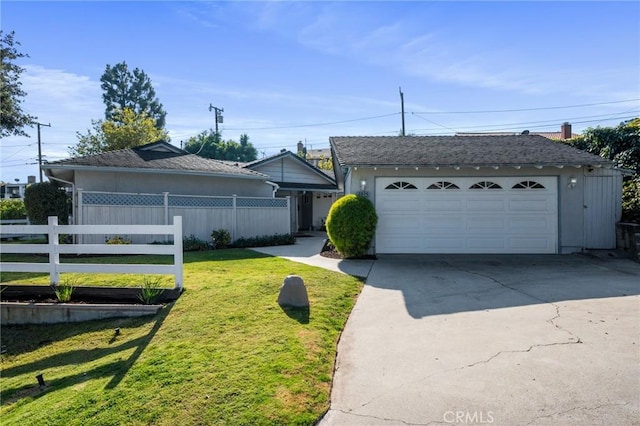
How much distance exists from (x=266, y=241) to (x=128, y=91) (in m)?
45.8

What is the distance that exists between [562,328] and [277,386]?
3862 millimetres

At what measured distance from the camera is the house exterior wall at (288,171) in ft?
63.9

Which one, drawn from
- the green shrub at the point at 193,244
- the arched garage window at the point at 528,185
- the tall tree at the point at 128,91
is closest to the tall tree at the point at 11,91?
the green shrub at the point at 193,244

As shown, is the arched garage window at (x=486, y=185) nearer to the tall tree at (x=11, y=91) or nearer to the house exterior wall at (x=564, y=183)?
the house exterior wall at (x=564, y=183)

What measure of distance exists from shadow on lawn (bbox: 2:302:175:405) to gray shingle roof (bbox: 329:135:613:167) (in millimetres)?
7287

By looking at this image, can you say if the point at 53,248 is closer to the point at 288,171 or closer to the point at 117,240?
the point at 117,240

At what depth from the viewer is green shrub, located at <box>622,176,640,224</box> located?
10938 mm

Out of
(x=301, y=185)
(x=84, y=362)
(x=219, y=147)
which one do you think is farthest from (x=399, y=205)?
(x=219, y=147)

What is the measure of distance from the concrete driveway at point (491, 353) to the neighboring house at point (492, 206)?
11.0ft

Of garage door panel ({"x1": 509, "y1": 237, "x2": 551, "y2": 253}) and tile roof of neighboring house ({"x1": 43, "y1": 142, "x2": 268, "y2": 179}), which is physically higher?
tile roof of neighboring house ({"x1": 43, "y1": 142, "x2": 268, "y2": 179})

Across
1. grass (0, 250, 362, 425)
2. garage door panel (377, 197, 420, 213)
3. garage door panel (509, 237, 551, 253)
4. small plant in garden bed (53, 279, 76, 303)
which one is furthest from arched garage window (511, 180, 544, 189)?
small plant in garden bed (53, 279, 76, 303)

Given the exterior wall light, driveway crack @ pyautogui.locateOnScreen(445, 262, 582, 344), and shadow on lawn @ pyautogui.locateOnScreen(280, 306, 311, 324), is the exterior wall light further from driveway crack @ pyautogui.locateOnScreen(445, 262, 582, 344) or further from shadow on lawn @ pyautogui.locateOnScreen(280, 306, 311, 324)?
shadow on lawn @ pyautogui.locateOnScreen(280, 306, 311, 324)

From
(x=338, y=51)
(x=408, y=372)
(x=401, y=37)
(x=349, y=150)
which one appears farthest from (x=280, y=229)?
(x=408, y=372)

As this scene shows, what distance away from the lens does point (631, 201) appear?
37.1 ft
